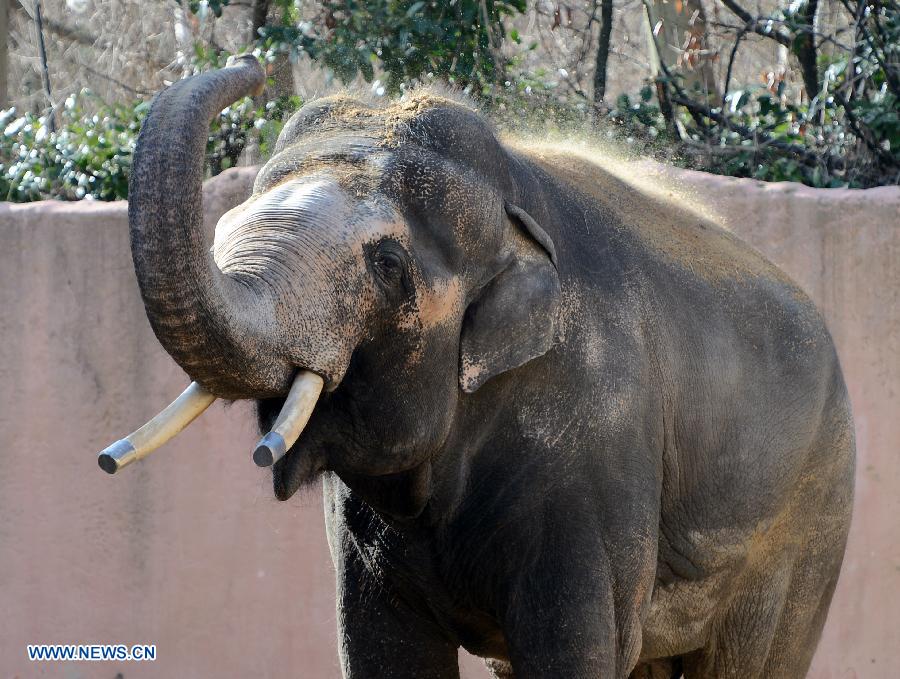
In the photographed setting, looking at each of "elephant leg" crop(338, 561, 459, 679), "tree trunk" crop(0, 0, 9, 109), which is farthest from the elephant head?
"tree trunk" crop(0, 0, 9, 109)

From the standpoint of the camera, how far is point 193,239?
2145 millimetres

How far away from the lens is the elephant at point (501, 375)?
7.83 feet

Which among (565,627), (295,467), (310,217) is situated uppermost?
(310,217)

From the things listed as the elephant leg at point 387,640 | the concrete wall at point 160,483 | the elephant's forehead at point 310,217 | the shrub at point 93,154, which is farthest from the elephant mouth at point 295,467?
the shrub at point 93,154

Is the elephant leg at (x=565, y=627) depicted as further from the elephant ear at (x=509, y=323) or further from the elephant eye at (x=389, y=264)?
the elephant eye at (x=389, y=264)

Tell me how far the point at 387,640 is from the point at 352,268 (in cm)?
111

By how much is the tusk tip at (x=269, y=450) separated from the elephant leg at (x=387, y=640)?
110 centimetres

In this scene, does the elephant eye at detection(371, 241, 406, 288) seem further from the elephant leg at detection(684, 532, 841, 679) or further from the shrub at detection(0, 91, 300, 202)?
the shrub at detection(0, 91, 300, 202)

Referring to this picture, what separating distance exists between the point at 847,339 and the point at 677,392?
2549 mm

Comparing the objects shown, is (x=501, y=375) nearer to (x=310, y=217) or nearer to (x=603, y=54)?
(x=310, y=217)

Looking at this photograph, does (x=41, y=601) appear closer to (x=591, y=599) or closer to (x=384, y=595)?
(x=384, y=595)

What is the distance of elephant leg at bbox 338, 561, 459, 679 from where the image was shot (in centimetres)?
326

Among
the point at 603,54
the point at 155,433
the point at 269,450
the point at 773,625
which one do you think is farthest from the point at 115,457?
the point at 603,54

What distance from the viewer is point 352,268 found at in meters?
2.52
